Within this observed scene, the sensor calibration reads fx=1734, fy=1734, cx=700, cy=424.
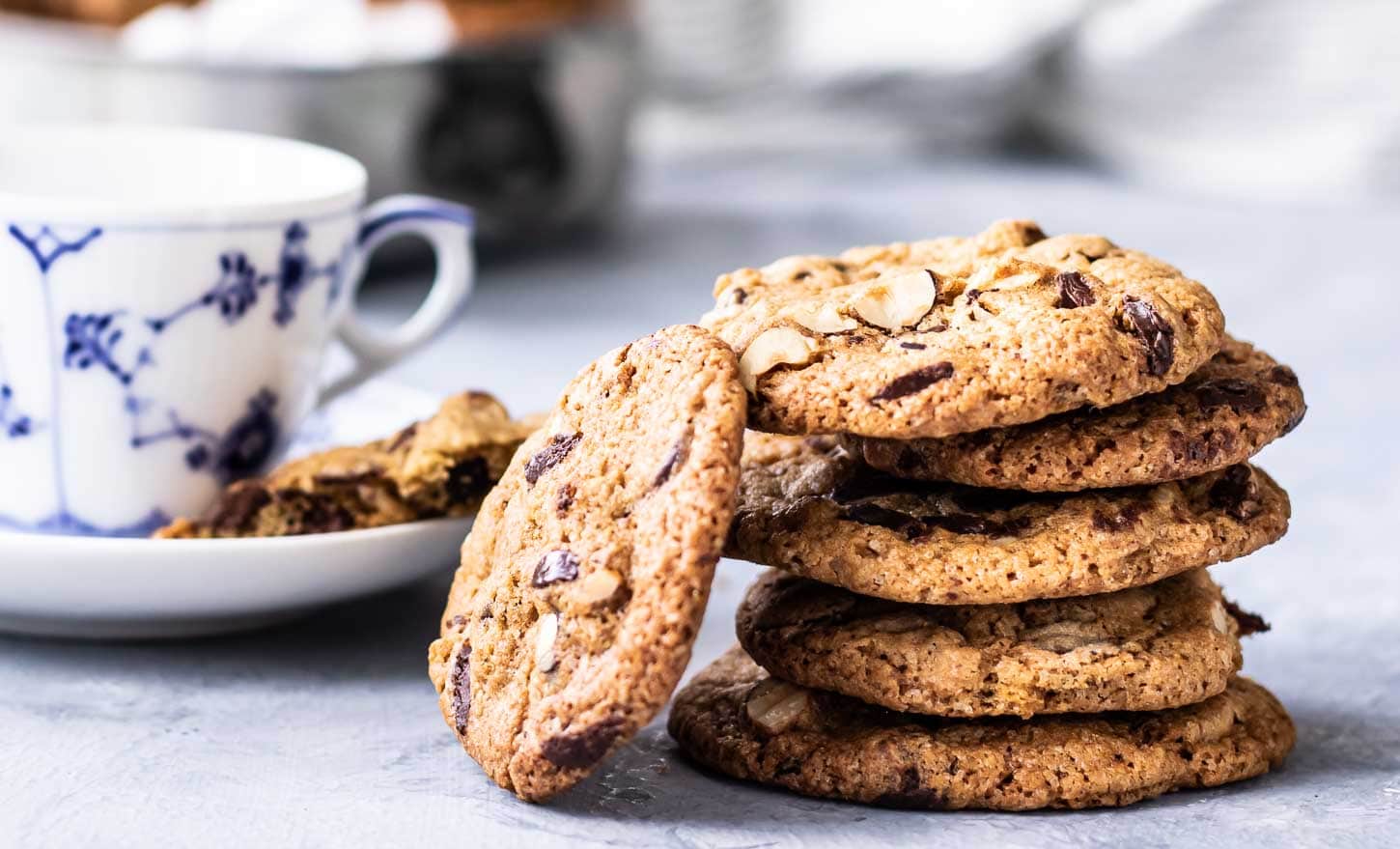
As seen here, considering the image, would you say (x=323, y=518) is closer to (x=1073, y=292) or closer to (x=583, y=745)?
(x=583, y=745)

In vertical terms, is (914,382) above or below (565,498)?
above

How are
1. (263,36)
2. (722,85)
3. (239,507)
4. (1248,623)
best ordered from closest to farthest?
(1248,623) < (239,507) < (263,36) < (722,85)

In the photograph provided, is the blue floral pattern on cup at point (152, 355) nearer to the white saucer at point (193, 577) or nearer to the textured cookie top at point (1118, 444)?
the white saucer at point (193, 577)

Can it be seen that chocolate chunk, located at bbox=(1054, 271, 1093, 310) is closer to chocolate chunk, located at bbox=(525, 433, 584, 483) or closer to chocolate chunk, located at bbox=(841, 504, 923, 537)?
chocolate chunk, located at bbox=(841, 504, 923, 537)

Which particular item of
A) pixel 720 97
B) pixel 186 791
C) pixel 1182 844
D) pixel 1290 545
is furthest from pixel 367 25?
pixel 1182 844

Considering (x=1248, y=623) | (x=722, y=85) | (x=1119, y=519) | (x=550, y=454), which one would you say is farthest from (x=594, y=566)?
(x=722, y=85)

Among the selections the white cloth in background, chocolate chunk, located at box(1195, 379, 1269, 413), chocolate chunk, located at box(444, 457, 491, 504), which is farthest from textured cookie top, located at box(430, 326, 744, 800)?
the white cloth in background
